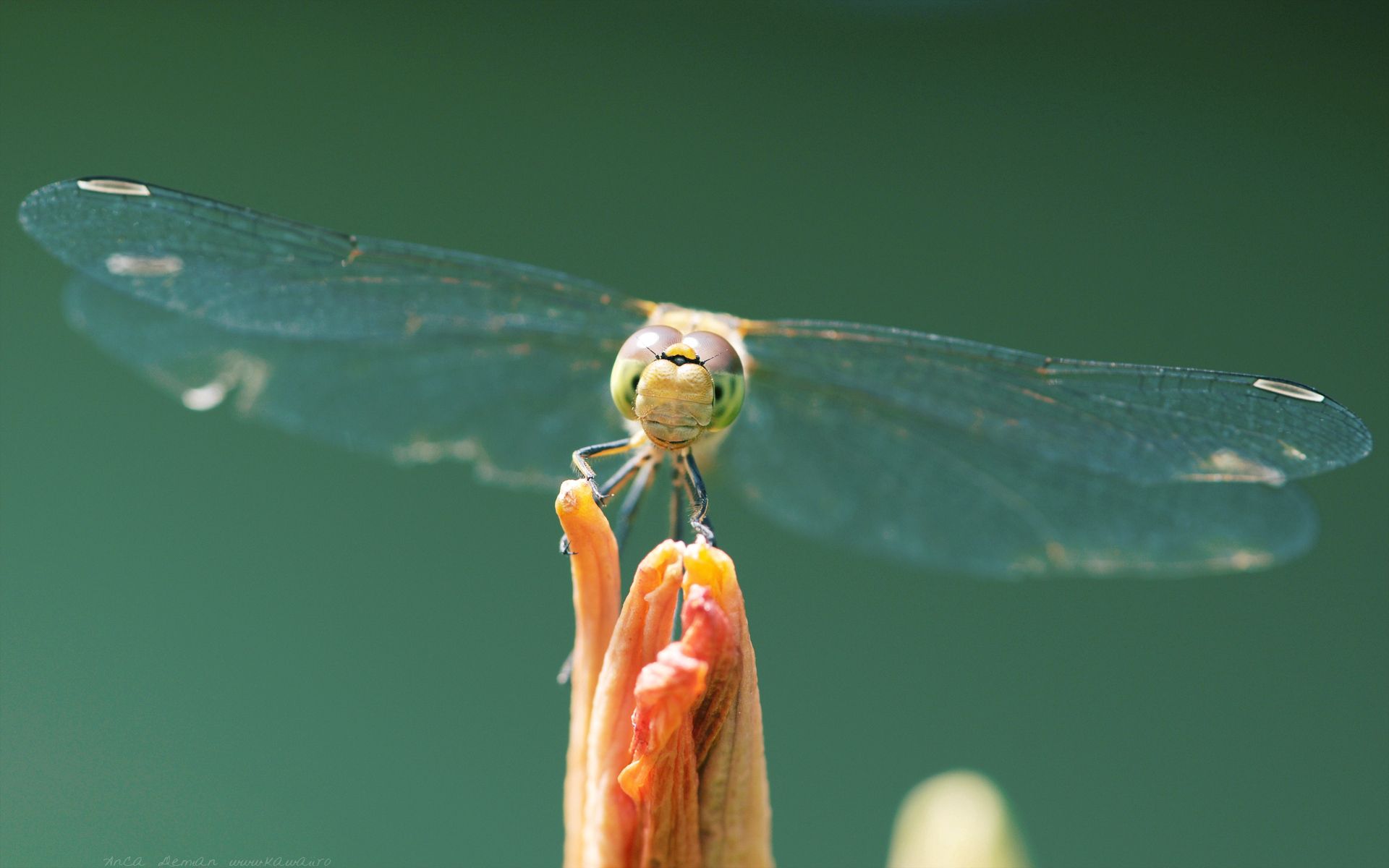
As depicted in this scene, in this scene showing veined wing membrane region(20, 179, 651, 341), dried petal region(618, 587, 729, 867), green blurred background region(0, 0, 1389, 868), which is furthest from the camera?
green blurred background region(0, 0, 1389, 868)

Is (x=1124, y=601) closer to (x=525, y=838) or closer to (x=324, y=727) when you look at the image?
(x=525, y=838)

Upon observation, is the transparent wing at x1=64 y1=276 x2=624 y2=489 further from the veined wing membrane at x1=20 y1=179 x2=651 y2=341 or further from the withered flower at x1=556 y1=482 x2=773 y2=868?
the withered flower at x1=556 y1=482 x2=773 y2=868

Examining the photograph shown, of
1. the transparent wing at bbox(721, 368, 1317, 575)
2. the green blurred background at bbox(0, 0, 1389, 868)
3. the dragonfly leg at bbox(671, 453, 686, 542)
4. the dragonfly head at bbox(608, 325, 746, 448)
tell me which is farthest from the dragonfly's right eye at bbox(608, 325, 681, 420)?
the green blurred background at bbox(0, 0, 1389, 868)

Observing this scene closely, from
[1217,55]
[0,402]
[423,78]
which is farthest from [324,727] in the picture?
[1217,55]

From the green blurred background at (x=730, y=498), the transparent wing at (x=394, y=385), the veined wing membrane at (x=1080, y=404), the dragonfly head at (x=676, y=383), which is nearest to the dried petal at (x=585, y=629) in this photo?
the dragonfly head at (x=676, y=383)

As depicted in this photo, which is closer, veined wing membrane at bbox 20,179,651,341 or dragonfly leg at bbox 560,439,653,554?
dragonfly leg at bbox 560,439,653,554

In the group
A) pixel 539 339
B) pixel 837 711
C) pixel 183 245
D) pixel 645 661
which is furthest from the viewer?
pixel 837 711

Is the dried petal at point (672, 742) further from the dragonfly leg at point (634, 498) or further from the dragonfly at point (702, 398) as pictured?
the dragonfly leg at point (634, 498)
